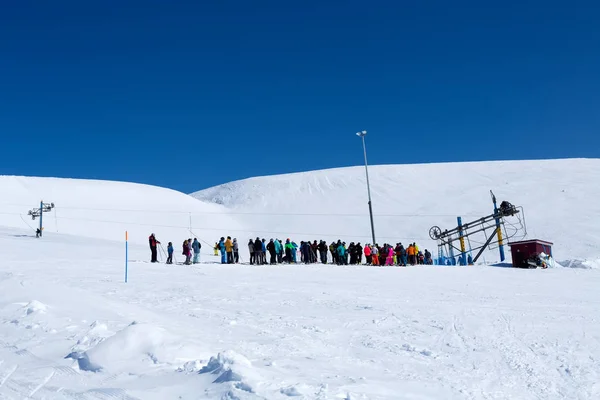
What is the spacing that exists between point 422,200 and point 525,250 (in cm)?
3198

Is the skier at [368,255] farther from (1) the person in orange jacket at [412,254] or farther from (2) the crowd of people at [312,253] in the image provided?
(1) the person in orange jacket at [412,254]

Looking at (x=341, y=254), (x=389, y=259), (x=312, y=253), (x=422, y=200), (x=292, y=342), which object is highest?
(x=422, y=200)

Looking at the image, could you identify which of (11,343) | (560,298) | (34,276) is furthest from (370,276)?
(11,343)

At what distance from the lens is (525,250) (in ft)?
78.9

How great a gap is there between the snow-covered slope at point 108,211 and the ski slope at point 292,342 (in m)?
31.2

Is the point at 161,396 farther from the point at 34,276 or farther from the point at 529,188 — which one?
the point at 529,188

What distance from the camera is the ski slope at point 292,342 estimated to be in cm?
496

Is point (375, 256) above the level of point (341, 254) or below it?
below

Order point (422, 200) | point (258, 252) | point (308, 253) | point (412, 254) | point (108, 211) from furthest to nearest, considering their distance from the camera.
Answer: point (422, 200)
point (108, 211)
point (412, 254)
point (308, 253)
point (258, 252)

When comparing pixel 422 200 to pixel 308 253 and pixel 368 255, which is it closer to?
pixel 368 255

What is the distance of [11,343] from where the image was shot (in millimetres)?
6395

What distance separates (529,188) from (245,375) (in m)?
55.0

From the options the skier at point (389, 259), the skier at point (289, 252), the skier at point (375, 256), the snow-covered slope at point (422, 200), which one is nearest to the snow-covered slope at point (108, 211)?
the snow-covered slope at point (422, 200)

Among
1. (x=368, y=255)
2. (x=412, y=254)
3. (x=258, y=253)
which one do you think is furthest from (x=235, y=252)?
(x=412, y=254)
